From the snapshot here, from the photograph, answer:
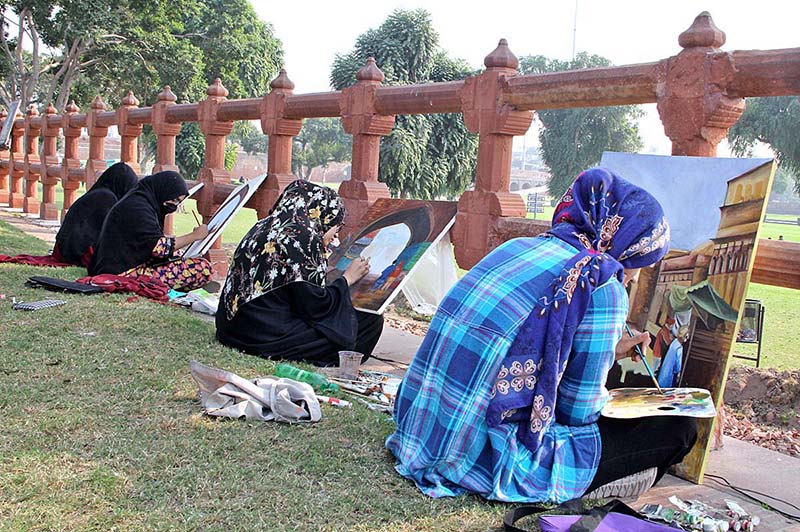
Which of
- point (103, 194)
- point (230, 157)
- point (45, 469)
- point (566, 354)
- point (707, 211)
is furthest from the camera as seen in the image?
A: point (230, 157)

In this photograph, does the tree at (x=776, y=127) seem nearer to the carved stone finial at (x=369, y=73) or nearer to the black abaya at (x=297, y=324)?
the carved stone finial at (x=369, y=73)

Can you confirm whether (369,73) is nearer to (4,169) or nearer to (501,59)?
(501,59)

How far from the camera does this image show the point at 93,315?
5762mm

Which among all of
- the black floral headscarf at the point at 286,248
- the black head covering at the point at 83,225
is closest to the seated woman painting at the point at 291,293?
the black floral headscarf at the point at 286,248

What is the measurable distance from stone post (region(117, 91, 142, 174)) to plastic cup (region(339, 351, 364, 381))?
8825 mm

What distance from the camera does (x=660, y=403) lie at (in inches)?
122

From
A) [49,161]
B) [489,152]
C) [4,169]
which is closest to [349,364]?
[489,152]

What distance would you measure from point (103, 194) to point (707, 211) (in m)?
6.66

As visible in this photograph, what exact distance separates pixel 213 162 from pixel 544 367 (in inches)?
299

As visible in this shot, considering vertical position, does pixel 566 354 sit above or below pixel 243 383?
above

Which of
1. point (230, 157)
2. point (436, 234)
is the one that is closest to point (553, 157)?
point (230, 157)

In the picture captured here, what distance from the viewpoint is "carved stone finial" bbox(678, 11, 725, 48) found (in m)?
4.02

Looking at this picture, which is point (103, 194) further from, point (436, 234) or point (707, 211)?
point (707, 211)

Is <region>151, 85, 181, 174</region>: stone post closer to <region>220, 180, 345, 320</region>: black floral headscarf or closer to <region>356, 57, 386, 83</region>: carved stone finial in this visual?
<region>356, 57, 386, 83</region>: carved stone finial
